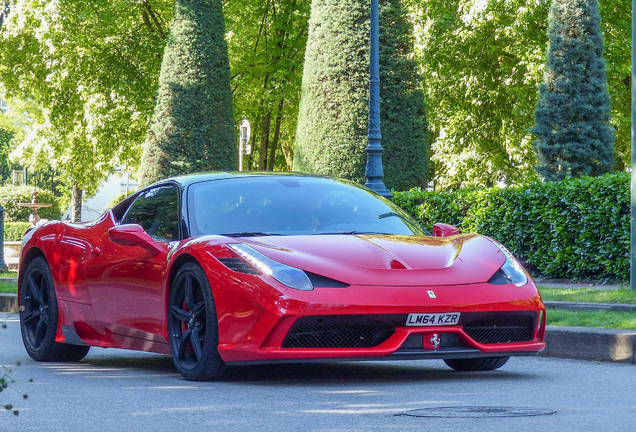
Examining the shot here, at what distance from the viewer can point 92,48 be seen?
96.3 feet

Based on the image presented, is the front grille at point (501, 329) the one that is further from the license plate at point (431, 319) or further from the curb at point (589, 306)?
the curb at point (589, 306)

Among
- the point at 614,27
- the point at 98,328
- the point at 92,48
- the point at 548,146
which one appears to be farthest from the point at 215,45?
the point at 98,328

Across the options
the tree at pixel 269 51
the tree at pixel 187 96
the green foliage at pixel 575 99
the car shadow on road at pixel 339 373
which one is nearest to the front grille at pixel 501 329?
the car shadow on road at pixel 339 373

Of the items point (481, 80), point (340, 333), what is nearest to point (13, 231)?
point (481, 80)

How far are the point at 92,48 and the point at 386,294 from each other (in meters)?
25.0

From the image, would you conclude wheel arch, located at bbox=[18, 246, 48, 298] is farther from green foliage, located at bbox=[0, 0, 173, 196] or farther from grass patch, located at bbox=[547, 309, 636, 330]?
green foliage, located at bbox=[0, 0, 173, 196]

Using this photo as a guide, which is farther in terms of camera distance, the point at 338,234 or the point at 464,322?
the point at 338,234

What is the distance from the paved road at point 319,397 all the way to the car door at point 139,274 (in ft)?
1.18

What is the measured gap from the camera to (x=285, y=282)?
5785 mm

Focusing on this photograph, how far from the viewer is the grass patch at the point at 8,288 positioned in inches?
578

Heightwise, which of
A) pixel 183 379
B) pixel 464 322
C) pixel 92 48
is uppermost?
pixel 92 48

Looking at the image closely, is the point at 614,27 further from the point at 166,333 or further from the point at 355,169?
the point at 166,333

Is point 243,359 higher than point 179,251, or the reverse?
point 179,251

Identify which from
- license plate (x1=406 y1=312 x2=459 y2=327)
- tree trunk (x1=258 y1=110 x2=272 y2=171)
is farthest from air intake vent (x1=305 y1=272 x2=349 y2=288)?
tree trunk (x1=258 y1=110 x2=272 y2=171)
